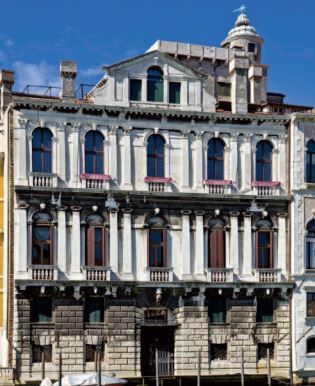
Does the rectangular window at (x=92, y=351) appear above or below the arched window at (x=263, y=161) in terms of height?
below

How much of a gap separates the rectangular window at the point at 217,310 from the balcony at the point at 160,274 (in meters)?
2.11

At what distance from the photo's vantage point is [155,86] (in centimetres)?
3975

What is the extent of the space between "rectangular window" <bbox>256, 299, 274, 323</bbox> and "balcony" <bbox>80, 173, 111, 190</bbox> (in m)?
7.91

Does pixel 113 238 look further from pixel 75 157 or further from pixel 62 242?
pixel 75 157

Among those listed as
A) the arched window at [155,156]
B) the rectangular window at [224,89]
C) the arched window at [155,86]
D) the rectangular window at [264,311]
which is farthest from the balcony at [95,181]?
the rectangular window at [224,89]

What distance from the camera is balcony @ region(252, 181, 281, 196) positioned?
40219 millimetres

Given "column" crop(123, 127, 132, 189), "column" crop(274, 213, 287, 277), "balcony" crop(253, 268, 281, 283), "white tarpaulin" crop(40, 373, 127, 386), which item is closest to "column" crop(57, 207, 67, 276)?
"column" crop(123, 127, 132, 189)

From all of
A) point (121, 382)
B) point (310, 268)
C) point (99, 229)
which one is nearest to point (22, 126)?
point (99, 229)

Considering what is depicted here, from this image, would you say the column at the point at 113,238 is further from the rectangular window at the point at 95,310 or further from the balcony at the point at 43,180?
the balcony at the point at 43,180

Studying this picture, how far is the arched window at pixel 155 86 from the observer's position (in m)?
39.7

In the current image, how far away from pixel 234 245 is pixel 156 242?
10.5 feet

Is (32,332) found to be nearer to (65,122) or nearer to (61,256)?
(61,256)

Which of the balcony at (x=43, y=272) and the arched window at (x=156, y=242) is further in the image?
the arched window at (x=156, y=242)

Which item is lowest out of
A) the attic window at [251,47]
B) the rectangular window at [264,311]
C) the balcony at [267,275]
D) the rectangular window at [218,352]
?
the rectangular window at [218,352]
